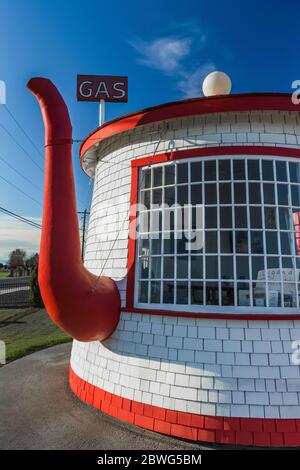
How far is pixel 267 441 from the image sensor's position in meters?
4.28

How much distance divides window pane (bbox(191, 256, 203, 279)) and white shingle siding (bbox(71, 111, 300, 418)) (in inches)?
25.8

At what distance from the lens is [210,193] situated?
519 cm

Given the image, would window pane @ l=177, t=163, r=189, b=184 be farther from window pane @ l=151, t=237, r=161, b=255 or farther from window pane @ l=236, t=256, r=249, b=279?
window pane @ l=236, t=256, r=249, b=279

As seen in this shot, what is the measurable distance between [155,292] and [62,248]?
1.59 metres

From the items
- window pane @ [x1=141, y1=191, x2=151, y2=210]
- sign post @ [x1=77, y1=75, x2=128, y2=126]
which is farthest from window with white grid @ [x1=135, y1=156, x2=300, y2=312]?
sign post @ [x1=77, y1=75, x2=128, y2=126]

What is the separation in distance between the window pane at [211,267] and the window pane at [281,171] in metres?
1.57

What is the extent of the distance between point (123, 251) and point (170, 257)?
866 mm

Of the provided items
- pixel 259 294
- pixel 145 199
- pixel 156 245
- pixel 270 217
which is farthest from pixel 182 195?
pixel 259 294

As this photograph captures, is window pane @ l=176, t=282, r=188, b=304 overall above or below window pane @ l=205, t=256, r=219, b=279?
below

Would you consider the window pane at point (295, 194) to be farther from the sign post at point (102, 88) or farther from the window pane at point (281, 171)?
the sign post at point (102, 88)

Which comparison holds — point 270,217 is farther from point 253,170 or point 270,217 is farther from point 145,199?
point 145,199

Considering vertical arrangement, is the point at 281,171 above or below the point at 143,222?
above

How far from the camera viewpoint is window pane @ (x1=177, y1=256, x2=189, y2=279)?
201 inches

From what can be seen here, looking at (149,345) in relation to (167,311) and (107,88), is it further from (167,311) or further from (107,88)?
(107,88)
